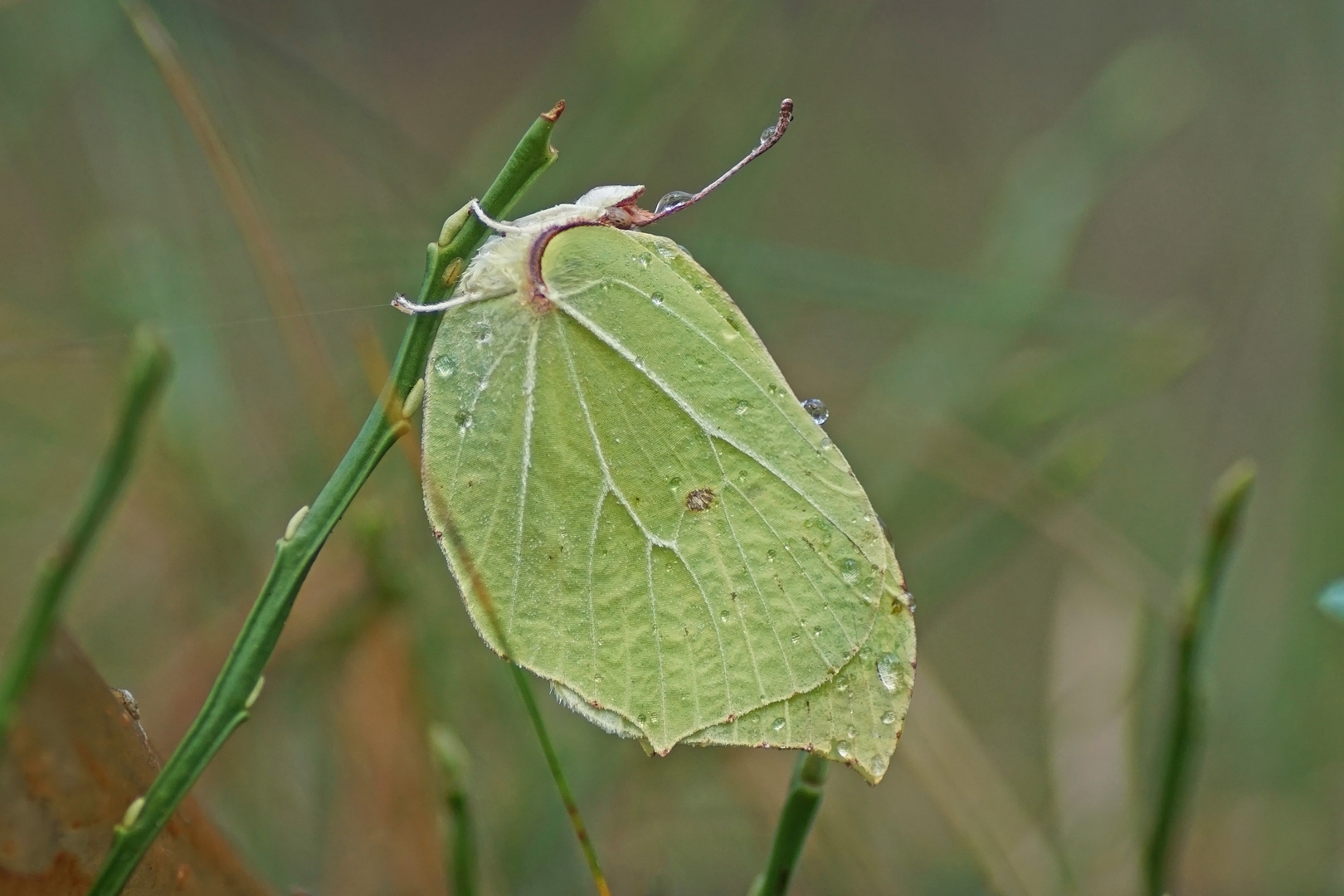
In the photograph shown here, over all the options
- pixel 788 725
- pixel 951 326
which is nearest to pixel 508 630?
pixel 788 725

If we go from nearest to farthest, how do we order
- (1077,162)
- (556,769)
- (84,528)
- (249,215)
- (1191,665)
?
(84,528) → (556,769) → (1191,665) → (249,215) → (1077,162)

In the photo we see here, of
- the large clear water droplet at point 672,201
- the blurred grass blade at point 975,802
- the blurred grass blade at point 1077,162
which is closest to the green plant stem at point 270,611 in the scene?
the large clear water droplet at point 672,201

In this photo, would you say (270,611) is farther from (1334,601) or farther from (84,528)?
(1334,601)

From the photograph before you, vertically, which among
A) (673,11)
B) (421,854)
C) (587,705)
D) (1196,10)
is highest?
(1196,10)

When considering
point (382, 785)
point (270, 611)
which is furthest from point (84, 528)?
point (382, 785)

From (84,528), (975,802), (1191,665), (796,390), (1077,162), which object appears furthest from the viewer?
(796,390)

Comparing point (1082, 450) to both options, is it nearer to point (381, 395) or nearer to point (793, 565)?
point (793, 565)
